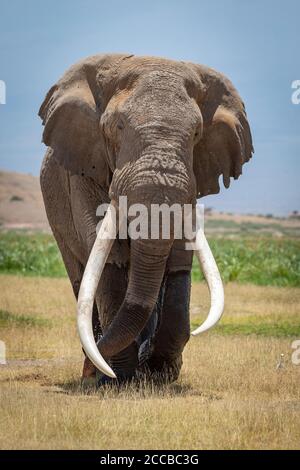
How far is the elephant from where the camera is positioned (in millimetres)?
9102

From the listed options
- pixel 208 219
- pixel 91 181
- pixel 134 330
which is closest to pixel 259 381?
pixel 134 330

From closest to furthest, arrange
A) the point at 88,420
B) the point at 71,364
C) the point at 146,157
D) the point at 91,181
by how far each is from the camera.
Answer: the point at 88,420, the point at 146,157, the point at 91,181, the point at 71,364

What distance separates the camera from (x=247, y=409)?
9039 mm

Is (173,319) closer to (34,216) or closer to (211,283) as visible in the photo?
(211,283)

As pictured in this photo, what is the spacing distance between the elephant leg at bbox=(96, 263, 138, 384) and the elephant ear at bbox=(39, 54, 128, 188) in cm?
91

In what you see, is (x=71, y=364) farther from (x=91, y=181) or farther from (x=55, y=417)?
(x=55, y=417)

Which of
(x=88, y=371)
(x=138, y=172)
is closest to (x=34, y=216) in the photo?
(x=88, y=371)

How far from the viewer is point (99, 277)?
941 centimetres

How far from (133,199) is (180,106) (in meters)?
0.98

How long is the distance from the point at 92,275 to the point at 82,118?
1.84 meters

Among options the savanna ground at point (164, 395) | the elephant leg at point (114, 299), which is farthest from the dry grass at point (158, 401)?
the elephant leg at point (114, 299)
